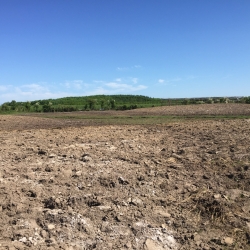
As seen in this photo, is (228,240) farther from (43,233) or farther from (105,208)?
(43,233)

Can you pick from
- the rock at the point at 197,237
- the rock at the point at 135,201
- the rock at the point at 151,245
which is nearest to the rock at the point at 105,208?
the rock at the point at 135,201

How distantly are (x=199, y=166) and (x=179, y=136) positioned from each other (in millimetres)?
3473

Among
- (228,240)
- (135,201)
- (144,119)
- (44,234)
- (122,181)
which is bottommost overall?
(228,240)

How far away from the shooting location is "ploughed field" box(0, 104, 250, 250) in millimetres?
3783

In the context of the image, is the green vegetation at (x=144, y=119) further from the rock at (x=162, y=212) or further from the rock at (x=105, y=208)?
the rock at (x=105, y=208)

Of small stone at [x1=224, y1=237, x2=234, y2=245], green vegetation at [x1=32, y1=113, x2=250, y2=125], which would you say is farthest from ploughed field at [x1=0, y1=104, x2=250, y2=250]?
green vegetation at [x1=32, y1=113, x2=250, y2=125]

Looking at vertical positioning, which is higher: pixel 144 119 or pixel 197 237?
pixel 144 119

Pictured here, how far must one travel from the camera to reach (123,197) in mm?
4746

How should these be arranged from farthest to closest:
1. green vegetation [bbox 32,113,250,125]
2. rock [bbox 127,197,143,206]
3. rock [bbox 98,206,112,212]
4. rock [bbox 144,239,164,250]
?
green vegetation [bbox 32,113,250,125] < rock [bbox 127,197,143,206] < rock [bbox 98,206,112,212] < rock [bbox 144,239,164,250]

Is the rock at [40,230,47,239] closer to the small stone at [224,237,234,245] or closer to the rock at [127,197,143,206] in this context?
the rock at [127,197,143,206]

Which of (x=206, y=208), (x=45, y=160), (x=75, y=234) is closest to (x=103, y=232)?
(x=75, y=234)

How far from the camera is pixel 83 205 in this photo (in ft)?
14.6

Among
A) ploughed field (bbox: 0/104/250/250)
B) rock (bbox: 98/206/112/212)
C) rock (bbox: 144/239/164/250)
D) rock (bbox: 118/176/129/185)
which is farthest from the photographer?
rock (bbox: 118/176/129/185)

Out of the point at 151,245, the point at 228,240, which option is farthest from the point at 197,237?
the point at 151,245
